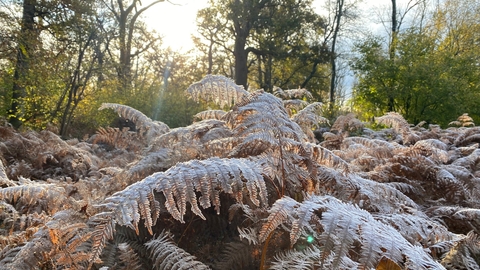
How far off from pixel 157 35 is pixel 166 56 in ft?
6.29

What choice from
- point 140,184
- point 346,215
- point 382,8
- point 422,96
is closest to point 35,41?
point 140,184

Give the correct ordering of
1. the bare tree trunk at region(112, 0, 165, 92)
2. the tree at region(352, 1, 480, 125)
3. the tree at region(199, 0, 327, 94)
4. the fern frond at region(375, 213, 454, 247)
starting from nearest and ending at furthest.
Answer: the fern frond at region(375, 213, 454, 247) → the tree at region(352, 1, 480, 125) → the bare tree trunk at region(112, 0, 165, 92) → the tree at region(199, 0, 327, 94)

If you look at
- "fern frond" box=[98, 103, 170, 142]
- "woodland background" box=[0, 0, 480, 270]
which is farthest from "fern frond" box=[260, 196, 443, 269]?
"fern frond" box=[98, 103, 170, 142]

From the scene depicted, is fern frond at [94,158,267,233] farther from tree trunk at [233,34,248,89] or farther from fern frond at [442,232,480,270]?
tree trunk at [233,34,248,89]

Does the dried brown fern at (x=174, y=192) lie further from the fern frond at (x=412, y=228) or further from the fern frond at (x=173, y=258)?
the fern frond at (x=412, y=228)

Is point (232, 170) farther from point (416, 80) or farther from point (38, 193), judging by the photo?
point (416, 80)

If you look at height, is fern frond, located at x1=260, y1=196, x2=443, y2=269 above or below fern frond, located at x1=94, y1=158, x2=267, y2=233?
below

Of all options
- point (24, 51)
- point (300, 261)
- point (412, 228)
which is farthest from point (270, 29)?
point (300, 261)

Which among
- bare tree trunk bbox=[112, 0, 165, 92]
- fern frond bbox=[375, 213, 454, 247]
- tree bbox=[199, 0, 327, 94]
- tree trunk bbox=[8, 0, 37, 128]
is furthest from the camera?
tree bbox=[199, 0, 327, 94]

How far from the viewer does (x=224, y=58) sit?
22969mm

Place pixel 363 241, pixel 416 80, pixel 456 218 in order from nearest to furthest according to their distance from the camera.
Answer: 1. pixel 363 241
2. pixel 456 218
3. pixel 416 80

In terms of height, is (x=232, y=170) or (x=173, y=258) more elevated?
(x=232, y=170)

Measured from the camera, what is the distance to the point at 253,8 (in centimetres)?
1655

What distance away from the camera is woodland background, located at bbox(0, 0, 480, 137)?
25.0 ft
